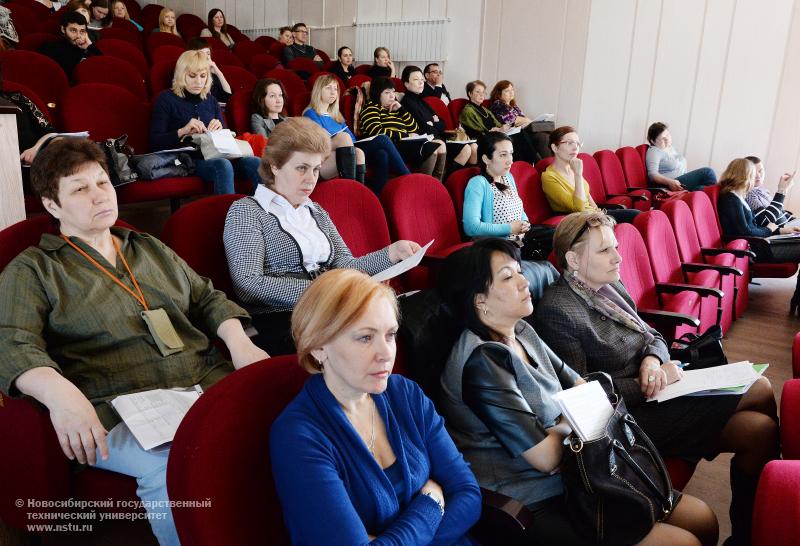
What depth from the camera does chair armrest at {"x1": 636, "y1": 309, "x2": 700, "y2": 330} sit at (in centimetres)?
231

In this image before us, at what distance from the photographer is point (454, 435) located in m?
1.50

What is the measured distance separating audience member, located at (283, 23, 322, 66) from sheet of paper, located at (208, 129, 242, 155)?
4395mm

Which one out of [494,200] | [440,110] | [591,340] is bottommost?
[591,340]

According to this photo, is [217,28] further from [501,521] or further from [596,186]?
[501,521]

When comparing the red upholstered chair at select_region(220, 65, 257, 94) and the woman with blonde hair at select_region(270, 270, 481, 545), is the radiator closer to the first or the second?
the red upholstered chair at select_region(220, 65, 257, 94)

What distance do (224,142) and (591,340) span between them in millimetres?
2123

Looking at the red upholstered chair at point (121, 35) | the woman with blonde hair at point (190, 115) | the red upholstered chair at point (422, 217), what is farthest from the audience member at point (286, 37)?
the red upholstered chair at point (422, 217)

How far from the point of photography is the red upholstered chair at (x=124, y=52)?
493 cm

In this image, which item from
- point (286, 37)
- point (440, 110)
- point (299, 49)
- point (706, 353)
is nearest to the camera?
point (706, 353)

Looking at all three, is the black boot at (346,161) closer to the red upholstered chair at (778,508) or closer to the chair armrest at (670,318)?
the chair armrest at (670,318)

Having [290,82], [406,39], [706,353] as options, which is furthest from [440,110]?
[706,353]

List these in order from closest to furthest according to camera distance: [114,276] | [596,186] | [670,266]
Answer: [114,276], [670,266], [596,186]

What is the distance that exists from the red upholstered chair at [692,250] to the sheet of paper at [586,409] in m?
2.19

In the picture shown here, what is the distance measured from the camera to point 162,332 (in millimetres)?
1515
